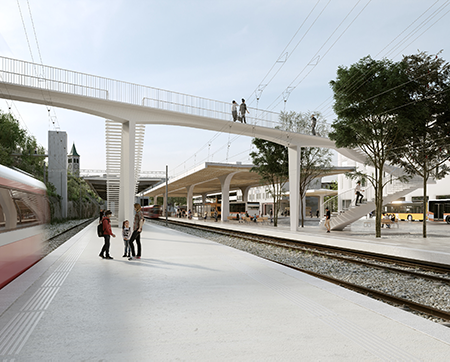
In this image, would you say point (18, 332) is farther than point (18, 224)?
No

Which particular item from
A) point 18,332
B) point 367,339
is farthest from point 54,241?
point 367,339

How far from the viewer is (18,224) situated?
28.1 ft

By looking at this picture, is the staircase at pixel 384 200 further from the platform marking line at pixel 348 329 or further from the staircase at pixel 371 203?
the platform marking line at pixel 348 329

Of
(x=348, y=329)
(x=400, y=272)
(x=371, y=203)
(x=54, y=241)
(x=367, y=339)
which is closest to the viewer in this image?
(x=367, y=339)

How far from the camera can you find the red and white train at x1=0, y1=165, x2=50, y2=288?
24.4 ft

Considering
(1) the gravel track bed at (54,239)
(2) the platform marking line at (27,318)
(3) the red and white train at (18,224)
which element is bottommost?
(1) the gravel track bed at (54,239)

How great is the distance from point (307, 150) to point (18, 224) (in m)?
25.7

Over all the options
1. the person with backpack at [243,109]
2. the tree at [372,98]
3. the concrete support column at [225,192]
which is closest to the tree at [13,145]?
the person with backpack at [243,109]

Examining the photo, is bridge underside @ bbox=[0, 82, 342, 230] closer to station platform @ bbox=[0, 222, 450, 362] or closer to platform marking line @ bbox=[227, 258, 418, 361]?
station platform @ bbox=[0, 222, 450, 362]

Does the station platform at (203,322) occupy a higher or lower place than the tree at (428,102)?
lower

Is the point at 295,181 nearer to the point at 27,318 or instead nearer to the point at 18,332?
the point at 27,318

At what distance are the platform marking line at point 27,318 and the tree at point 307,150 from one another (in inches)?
885

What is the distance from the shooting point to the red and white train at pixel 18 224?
7449 mm

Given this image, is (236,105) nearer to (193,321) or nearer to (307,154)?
(307,154)
